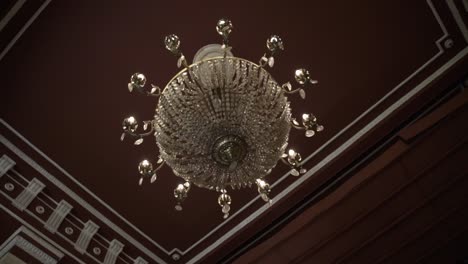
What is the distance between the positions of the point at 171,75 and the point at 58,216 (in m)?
1.99

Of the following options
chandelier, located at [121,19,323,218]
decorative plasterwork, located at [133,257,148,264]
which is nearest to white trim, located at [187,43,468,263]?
decorative plasterwork, located at [133,257,148,264]

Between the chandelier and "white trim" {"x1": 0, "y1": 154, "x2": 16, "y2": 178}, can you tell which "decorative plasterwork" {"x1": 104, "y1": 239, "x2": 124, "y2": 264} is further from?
the chandelier

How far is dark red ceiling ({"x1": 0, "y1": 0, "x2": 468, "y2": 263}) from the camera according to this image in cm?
445

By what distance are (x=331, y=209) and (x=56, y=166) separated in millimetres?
3014

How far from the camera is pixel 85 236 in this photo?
5141 mm

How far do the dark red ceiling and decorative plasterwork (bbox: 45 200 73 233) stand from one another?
3.8 inches

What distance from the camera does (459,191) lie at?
4.45m

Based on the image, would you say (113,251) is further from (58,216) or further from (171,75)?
(171,75)

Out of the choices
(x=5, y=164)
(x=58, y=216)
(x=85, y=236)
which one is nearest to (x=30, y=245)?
(x=58, y=216)

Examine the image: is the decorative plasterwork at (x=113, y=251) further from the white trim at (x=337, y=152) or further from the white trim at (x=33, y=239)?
the white trim at (x=337, y=152)

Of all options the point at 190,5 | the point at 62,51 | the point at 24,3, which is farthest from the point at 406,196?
the point at 24,3

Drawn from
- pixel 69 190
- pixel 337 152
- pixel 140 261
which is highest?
pixel 337 152

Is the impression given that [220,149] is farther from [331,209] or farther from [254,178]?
[331,209]

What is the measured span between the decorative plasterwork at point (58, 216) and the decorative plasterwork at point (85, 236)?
28 cm
